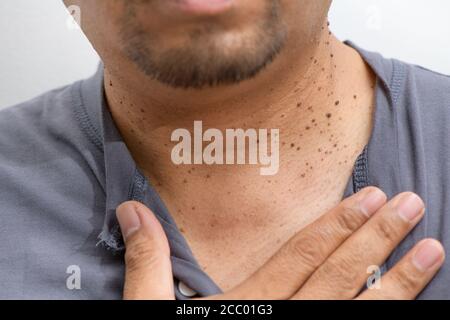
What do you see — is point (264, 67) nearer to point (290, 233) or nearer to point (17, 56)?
point (290, 233)

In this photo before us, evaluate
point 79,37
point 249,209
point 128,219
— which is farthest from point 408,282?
point 79,37

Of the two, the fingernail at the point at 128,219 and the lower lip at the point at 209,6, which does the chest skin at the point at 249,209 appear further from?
the lower lip at the point at 209,6

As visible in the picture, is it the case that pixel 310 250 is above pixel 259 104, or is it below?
below

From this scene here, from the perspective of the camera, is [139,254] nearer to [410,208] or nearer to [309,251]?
[309,251]

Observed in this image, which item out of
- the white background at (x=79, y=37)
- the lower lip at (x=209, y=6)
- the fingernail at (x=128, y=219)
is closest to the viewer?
the lower lip at (x=209, y=6)

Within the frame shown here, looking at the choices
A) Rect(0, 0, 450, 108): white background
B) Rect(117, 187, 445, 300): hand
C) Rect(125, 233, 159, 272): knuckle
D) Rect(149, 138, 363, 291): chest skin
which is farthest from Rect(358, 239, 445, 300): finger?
Rect(0, 0, 450, 108): white background

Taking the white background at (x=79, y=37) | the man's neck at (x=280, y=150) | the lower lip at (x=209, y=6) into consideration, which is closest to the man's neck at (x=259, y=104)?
the man's neck at (x=280, y=150)

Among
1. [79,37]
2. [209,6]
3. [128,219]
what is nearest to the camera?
[209,6]

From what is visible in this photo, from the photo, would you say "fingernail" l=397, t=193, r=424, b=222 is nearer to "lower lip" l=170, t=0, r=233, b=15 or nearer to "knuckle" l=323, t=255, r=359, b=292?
"knuckle" l=323, t=255, r=359, b=292
